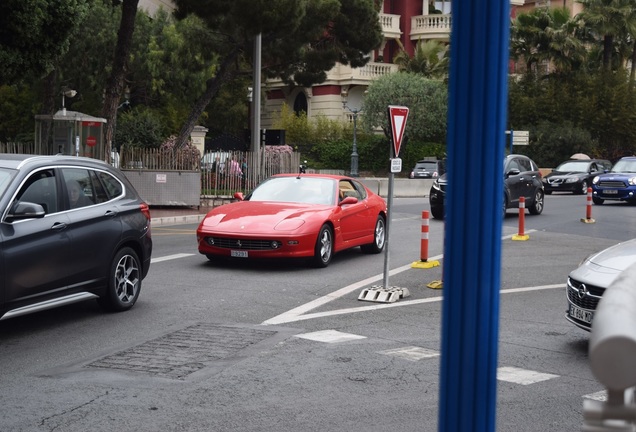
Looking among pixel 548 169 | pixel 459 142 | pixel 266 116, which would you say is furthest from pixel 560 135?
pixel 459 142

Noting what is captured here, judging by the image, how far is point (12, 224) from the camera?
8.95 metres

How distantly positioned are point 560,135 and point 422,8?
1512cm

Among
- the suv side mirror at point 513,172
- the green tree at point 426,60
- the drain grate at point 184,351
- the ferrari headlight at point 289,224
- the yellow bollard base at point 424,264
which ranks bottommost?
the drain grate at point 184,351

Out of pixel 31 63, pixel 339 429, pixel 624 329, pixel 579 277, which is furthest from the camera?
pixel 31 63

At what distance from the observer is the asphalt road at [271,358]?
6492 millimetres

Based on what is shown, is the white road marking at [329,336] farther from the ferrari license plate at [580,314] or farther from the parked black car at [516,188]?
the parked black car at [516,188]

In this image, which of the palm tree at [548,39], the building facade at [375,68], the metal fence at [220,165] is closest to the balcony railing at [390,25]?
the building facade at [375,68]

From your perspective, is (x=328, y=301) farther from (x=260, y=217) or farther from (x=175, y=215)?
(x=175, y=215)

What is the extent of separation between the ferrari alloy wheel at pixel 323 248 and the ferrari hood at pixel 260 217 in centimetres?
29

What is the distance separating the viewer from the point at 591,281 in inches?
335

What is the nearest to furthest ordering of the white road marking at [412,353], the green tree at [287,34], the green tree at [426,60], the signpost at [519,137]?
the white road marking at [412,353], the green tree at [287,34], the signpost at [519,137], the green tree at [426,60]

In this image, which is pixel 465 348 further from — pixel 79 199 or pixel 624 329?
pixel 79 199

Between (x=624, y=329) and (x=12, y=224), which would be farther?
(x=12, y=224)

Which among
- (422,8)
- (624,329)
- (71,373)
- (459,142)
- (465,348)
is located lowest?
(71,373)
